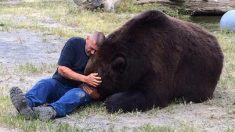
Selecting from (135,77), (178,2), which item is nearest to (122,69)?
(135,77)

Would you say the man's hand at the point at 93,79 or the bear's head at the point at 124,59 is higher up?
the bear's head at the point at 124,59

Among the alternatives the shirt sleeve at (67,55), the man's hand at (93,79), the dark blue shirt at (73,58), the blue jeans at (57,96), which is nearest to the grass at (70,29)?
the blue jeans at (57,96)

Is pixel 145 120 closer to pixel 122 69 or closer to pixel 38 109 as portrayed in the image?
pixel 122 69

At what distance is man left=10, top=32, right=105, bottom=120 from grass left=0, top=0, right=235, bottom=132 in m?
0.14

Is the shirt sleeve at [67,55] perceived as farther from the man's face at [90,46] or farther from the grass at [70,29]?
the grass at [70,29]

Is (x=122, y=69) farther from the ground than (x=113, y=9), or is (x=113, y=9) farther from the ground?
(x=122, y=69)

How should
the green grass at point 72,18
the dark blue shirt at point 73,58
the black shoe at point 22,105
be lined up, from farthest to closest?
1. the green grass at point 72,18
2. the dark blue shirt at point 73,58
3. the black shoe at point 22,105

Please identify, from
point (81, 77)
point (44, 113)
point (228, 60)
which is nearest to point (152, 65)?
point (81, 77)

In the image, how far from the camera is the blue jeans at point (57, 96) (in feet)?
19.7

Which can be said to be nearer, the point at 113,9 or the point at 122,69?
the point at 122,69

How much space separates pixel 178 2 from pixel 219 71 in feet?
35.9

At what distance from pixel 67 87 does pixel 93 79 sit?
383 millimetres

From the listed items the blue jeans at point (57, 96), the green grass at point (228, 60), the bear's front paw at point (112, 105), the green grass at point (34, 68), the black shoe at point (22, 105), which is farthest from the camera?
the green grass at point (34, 68)

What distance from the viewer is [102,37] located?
6441 mm
